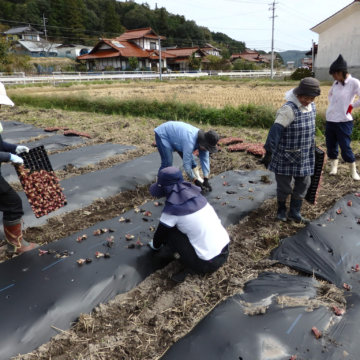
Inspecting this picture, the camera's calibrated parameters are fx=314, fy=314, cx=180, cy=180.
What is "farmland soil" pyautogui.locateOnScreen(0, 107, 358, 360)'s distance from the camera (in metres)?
2.19

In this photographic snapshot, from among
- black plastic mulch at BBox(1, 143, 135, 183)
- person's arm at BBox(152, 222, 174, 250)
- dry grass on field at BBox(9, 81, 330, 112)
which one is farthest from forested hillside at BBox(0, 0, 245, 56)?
person's arm at BBox(152, 222, 174, 250)

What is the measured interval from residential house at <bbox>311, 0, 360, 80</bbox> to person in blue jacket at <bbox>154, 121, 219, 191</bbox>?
76.2ft

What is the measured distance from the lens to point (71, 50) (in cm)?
5456

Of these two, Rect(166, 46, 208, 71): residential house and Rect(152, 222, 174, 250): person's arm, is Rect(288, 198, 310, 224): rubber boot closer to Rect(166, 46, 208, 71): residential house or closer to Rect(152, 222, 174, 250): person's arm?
Rect(152, 222, 174, 250): person's arm

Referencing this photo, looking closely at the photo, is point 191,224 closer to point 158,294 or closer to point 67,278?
point 158,294

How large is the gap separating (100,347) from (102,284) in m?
0.61

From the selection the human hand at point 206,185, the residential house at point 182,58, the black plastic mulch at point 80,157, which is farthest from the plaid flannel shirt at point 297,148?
the residential house at point 182,58

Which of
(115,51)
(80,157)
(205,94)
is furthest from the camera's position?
(115,51)

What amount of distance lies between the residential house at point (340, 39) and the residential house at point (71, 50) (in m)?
41.2

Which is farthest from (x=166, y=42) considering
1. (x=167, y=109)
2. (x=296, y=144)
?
(x=296, y=144)

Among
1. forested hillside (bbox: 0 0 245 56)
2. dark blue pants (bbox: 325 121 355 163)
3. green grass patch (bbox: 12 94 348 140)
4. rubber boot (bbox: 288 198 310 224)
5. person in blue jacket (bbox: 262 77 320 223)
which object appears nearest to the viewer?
person in blue jacket (bbox: 262 77 320 223)

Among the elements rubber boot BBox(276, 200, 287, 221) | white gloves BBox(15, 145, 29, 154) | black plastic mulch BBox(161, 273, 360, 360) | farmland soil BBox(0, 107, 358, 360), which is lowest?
farmland soil BBox(0, 107, 358, 360)

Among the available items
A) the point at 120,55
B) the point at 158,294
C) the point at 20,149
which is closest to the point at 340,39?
the point at 20,149

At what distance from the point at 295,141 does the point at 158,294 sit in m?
2.11
